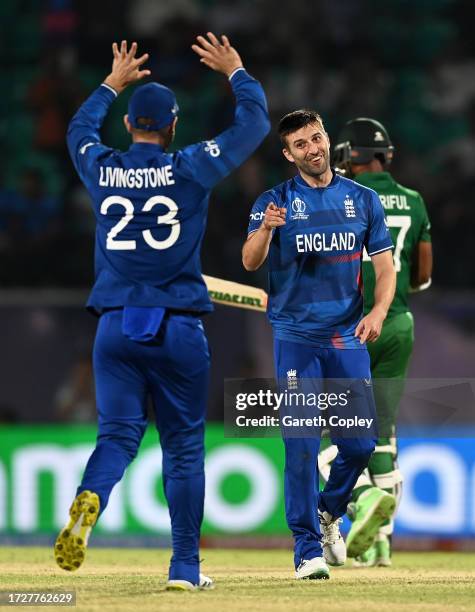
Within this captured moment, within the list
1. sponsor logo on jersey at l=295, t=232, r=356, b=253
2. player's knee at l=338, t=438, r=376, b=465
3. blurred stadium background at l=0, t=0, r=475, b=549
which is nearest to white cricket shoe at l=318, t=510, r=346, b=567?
player's knee at l=338, t=438, r=376, b=465

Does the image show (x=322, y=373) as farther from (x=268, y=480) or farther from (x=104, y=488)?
(x=268, y=480)

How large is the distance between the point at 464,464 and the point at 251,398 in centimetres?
364

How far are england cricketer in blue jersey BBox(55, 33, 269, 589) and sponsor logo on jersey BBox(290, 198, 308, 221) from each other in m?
0.67

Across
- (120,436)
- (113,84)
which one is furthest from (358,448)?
(113,84)

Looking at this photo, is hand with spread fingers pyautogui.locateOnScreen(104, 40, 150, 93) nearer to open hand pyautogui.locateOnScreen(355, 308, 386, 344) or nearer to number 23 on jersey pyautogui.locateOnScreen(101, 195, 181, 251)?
number 23 on jersey pyautogui.locateOnScreen(101, 195, 181, 251)

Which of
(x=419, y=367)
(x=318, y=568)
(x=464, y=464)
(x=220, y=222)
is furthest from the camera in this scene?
(x=220, y=222)

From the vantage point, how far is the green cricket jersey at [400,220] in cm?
791

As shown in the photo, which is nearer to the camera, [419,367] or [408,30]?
[419,367]

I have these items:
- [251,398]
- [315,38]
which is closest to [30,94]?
[315,38]

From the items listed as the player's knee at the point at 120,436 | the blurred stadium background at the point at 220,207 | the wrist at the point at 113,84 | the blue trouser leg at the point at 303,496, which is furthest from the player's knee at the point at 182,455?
the blurred stadium background at the point at 220,207

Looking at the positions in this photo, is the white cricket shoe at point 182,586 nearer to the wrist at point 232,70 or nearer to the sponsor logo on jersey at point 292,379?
the sponsor logo on jersey at point 292,379

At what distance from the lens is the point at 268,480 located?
1061 centimetres

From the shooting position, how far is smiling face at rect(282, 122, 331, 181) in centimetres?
658

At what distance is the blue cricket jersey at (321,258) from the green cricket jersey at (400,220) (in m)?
1.22
